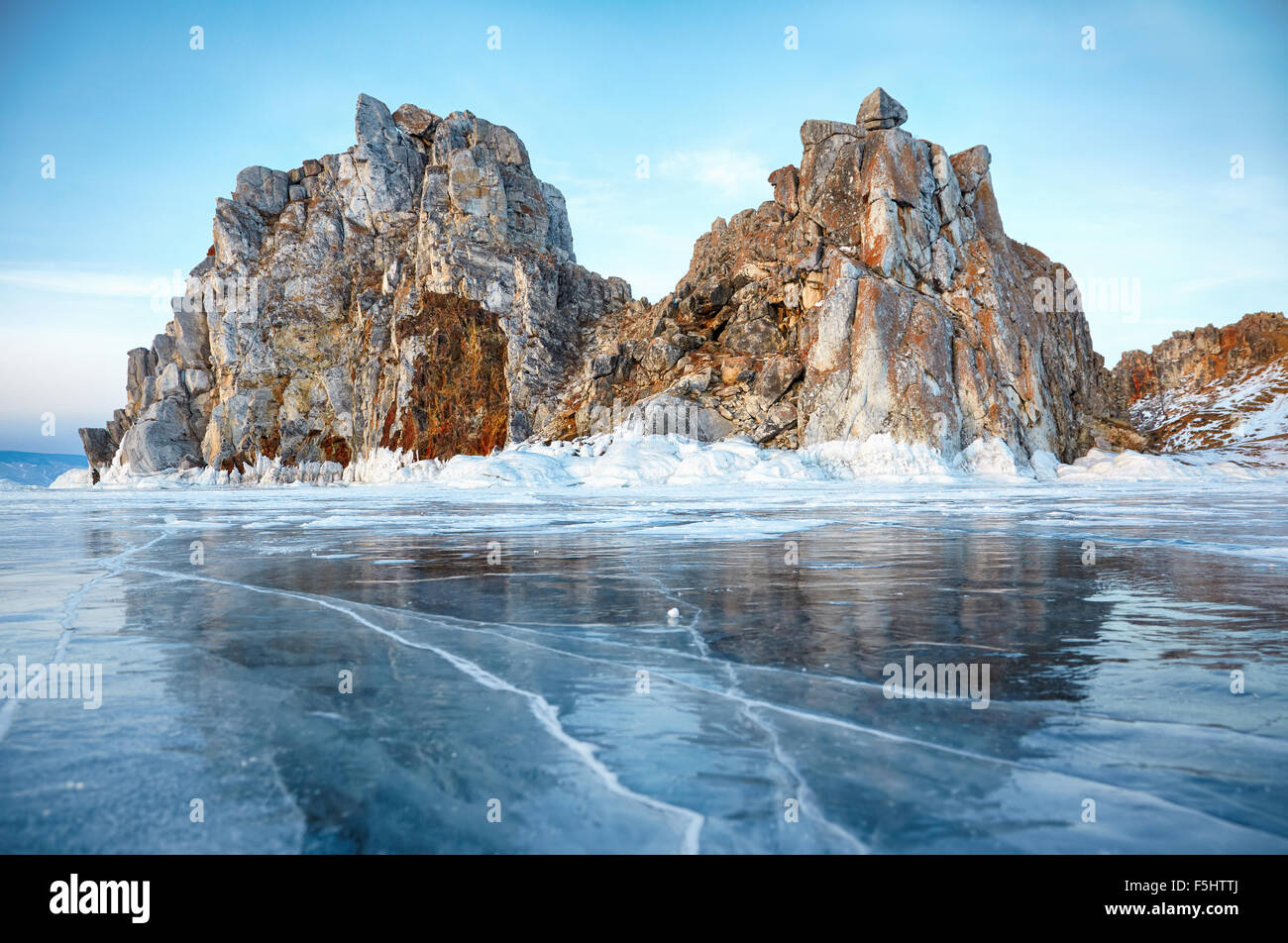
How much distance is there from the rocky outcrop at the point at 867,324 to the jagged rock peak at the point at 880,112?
0.14 meters

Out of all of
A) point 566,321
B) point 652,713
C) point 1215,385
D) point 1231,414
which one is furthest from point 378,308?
point 1215,385

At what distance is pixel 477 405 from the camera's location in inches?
2336

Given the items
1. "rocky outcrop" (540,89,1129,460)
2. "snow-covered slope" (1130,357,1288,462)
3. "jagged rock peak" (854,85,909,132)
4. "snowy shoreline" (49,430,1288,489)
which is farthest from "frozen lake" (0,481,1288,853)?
"snow-covered slope" (1130,357,1288,462)

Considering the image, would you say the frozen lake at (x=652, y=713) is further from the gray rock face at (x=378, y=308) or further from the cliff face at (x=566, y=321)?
the gray rock face at (x=378, y=308)

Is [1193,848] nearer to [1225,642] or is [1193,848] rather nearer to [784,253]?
[1225,642]

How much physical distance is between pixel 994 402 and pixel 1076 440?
14.0 meters

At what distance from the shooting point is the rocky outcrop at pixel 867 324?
146 feet

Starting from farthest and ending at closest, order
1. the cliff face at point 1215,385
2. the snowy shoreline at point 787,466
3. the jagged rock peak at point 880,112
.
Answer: the cliff face at point 1215,385
the jagged rock peak at point 880,112
the snowy shoreline at point 787,466

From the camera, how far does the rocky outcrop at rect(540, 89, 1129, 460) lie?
44.4 meters

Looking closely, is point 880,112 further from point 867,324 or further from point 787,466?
point 787,466

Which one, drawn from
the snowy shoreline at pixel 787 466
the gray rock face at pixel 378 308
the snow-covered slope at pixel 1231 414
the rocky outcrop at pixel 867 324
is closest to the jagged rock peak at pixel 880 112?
the rocky outcrop at pixel 867 324

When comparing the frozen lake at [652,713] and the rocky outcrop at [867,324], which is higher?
the rocky outcrop at [867,324]

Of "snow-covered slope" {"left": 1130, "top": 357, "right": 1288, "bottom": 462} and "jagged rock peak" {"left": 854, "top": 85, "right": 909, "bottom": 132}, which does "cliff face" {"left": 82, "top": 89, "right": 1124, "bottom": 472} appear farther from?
"snow-covered slope" {"left": 1130, "top": 357, "right": 1288, "bottom": 462}

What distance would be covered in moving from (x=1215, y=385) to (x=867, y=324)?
11394 centimetres
